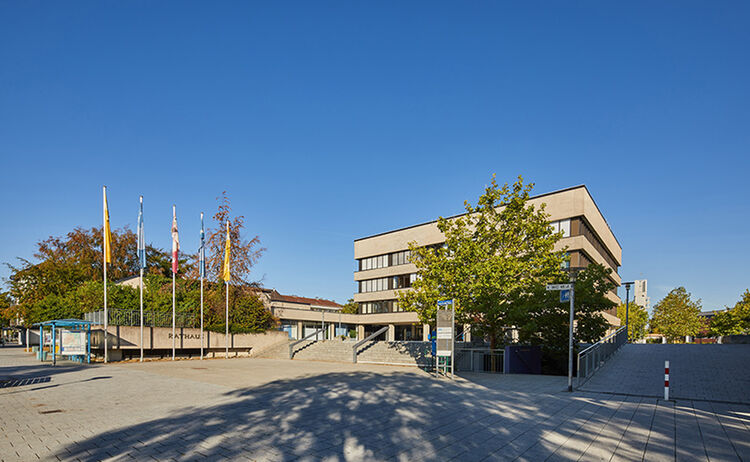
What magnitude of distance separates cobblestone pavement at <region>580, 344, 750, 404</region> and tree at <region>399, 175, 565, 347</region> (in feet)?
15.1

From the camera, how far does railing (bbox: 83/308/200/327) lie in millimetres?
26328

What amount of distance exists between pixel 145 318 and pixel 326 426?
24.2 meters

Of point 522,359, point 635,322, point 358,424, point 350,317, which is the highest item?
point 358,424

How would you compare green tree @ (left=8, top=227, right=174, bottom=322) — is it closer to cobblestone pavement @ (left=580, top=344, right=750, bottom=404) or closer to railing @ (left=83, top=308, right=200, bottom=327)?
railing @ (left=83, top=308, right=200, bottom=327)

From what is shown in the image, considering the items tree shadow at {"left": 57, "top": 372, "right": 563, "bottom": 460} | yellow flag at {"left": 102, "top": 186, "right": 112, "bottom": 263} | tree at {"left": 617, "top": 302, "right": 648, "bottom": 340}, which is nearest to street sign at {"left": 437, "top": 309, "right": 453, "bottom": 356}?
tree shadow at {"left": 57, "top": 372, "right": 563, "bottom": 460}

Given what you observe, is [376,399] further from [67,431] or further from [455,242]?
[455,242]

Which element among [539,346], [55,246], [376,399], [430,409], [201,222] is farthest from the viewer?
[55,246]

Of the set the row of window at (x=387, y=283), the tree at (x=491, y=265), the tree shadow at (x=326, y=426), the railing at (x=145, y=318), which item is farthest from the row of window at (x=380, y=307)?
the tree shadow at (x=326, y=426)

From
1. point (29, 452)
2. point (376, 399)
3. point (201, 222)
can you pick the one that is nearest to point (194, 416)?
point (29, 452)

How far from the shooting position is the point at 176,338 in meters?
28.8

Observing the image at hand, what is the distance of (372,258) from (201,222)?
27.8 meters

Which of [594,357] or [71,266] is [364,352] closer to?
[594,357]

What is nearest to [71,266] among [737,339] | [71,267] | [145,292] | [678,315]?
[71,267]

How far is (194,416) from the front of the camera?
30.9 ft
